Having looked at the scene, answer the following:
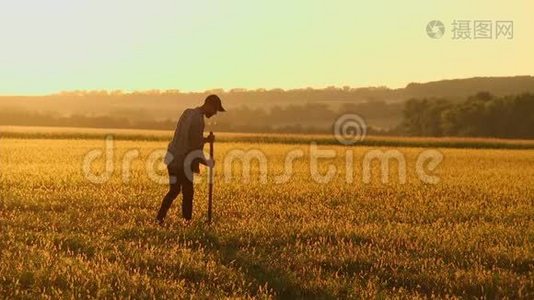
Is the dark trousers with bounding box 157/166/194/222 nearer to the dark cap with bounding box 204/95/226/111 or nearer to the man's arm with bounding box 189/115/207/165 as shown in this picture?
the man's arm with bounding box 189/115/207/165

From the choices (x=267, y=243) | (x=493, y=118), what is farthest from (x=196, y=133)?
(x=493, y=118)

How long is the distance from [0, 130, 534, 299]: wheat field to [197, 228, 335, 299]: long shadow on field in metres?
0.02

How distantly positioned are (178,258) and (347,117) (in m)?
129

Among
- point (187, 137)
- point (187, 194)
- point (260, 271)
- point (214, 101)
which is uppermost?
point (214, 101)

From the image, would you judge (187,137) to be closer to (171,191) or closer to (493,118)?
(171,191)

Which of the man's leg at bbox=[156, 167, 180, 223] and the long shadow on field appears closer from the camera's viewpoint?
the long shadow on field

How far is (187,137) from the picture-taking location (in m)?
12.8

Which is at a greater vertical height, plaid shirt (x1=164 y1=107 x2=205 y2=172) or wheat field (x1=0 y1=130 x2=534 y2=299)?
plaid shirt (x1=164 y1=107 x2=205 y2=172)

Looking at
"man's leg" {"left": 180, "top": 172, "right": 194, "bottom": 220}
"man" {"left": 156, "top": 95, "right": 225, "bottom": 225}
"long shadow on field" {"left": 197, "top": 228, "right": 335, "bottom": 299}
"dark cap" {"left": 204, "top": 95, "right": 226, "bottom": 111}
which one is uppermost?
"dark cap" {"left": 204, "top": 95, "right": 226, "bottom": 111}

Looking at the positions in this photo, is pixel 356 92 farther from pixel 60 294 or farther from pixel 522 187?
pixel 60 294

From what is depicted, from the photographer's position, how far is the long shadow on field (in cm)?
863

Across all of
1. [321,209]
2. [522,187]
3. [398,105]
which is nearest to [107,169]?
[321,209]

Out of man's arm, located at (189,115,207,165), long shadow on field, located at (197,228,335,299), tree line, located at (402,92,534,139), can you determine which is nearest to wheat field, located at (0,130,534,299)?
long shadow on field, located at (197,228,335,299)

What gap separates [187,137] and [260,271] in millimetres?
3852
